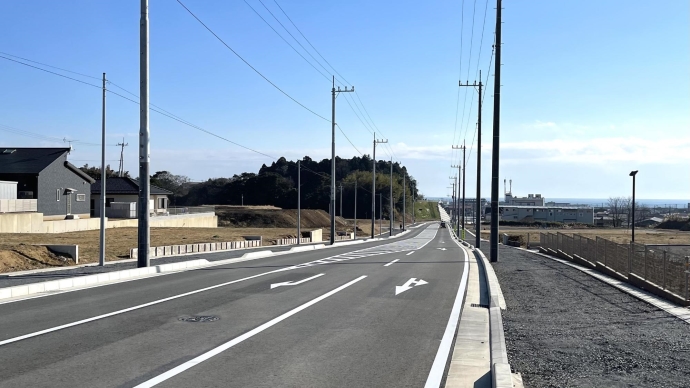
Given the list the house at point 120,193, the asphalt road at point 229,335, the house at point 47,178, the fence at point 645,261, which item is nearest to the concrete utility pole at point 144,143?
the asphalt road at point 229,335

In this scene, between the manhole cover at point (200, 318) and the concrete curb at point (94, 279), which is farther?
the concrete curb at point (94, 279)

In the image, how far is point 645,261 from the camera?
16.5 metres

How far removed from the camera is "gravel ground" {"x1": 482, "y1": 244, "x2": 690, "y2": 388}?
7.31 m

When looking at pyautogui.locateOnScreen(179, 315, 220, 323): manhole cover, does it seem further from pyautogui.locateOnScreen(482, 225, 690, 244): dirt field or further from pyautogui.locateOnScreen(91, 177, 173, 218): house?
pyautogui.locateOnScreen(91, 177, 173, 218): house

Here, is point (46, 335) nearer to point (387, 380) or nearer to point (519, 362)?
point (387, 380)

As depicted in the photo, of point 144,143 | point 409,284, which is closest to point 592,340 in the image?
point 409,284

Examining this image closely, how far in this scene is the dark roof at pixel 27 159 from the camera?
5522cm

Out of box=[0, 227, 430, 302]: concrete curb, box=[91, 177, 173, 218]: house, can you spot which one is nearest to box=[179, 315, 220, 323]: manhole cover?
box=[0, 227, 430, 302]: concrete curb

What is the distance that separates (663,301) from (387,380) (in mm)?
9414

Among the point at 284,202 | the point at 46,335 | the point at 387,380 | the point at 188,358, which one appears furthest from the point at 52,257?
the point at 284,202

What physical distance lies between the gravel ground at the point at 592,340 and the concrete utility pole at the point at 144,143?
465 inches

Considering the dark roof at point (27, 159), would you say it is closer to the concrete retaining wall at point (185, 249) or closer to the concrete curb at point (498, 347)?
the concrete retaining wall at point (185, 249)

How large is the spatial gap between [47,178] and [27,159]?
10.1 feet

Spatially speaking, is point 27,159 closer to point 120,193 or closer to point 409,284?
point 120,193
